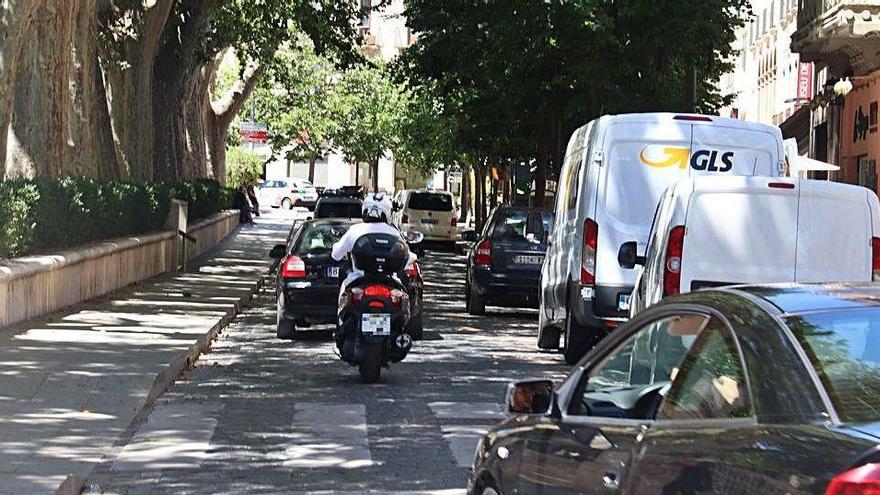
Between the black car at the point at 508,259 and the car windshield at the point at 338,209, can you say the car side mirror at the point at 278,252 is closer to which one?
the black car at the point at 508,259

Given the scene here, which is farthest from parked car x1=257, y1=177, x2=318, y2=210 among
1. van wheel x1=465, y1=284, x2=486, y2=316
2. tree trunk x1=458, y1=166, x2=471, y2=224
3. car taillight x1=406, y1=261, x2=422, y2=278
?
car taillight x1=406, y1=261, x2=422, y2=278

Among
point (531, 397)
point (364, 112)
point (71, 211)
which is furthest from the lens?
point (364, 112)

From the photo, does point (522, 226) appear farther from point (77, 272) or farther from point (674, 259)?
point (674, 259)

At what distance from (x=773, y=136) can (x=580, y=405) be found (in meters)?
10.2

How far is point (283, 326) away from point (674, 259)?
7365 millimetres

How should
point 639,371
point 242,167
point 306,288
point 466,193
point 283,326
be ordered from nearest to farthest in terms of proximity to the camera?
1. point 639,371
2. point 306,288
3. point 283,326
4. point 466,193
5. point 242,167

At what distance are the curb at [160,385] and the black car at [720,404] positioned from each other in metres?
4.09

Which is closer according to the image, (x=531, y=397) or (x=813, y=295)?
→ (x=813, y=295)

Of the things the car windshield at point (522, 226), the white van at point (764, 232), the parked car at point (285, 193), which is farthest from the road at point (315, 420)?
the parked car at point (285, 193)

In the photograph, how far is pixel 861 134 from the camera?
117 feet

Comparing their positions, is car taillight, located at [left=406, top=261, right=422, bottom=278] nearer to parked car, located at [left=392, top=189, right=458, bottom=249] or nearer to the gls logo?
the gls logo

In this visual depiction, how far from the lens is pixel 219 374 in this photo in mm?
15250

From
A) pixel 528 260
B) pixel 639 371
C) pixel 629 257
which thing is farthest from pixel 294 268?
pixel 639 371

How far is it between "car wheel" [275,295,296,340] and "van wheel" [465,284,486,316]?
15.8ft
